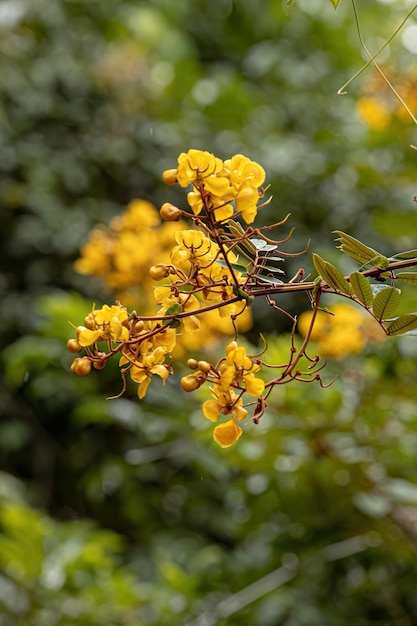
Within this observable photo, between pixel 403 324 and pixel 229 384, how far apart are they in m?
0.12

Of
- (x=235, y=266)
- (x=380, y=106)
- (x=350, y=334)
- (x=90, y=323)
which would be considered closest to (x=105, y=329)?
(x=90, y=323)

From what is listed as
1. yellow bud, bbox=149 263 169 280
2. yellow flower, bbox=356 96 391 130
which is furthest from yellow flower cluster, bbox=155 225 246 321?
yellow flower, bbox=356 96 391 130

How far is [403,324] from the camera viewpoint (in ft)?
1.84

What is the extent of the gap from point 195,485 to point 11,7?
1887 millimetres

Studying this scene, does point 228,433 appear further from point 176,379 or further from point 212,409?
point 176,379

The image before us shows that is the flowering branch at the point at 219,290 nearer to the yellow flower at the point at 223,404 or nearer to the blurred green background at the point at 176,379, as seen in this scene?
the yellow flower at the point at 223,404

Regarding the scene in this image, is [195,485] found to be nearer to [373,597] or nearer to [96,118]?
[373,597]

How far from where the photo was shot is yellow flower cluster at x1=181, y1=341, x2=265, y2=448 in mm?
557

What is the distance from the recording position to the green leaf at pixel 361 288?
1.80ft

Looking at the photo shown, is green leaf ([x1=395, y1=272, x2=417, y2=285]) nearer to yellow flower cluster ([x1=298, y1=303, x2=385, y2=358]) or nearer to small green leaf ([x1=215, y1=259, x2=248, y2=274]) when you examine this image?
small green leaf ([x1=215, y1=259, x2=248, y2=274])

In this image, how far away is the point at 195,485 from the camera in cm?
234

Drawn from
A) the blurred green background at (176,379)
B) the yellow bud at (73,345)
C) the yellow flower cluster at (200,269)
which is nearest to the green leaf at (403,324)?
the yellow flower cluster at (200,269)

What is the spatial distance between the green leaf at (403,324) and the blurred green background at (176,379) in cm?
84

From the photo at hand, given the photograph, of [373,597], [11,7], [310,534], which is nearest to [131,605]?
[310,534]
